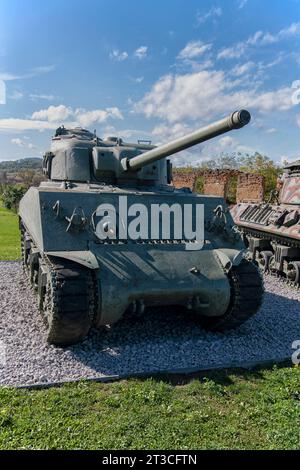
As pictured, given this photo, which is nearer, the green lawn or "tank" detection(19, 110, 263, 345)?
"tank" detection(19, 110, 263, 345)

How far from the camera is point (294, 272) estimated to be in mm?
11406

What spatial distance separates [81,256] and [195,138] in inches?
86.2

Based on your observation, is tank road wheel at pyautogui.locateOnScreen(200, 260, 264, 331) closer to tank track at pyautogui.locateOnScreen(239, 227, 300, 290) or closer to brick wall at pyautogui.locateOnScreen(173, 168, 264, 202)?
tank track at pyautogui.locateOnScreen(239, 227, 300, 290)

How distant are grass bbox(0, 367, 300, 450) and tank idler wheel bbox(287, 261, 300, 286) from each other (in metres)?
5.80

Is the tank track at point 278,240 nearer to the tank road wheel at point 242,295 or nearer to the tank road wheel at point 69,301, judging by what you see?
the tank road wheel at point 242,295

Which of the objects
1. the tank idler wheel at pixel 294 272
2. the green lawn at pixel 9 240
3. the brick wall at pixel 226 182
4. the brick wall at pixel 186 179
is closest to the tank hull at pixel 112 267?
the tank idler wheel at pixel 294 272

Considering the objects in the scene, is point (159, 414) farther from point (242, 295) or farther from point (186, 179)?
point (186, 179)

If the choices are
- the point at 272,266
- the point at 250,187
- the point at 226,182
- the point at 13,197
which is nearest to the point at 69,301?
the point at 272,266

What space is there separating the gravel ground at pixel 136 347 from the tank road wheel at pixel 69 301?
383 mm

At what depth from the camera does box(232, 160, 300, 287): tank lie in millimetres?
11461

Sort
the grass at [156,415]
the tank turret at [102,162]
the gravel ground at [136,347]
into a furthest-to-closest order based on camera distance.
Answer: the tank turret at [102,162], the gravel ground at [136,347], the grass at [156,415]

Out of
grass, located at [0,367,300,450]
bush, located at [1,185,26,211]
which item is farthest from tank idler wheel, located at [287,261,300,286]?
bush, located at [1,185,26,211]

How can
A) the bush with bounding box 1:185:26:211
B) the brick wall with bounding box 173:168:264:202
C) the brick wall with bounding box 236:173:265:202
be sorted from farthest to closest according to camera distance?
the bush with bounding box 1:185:26:211, the brick wall with bounding box 173:168:264:202, the brick wall with bounding box 236:173:265:202

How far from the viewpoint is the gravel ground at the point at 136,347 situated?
5812 millimetres
